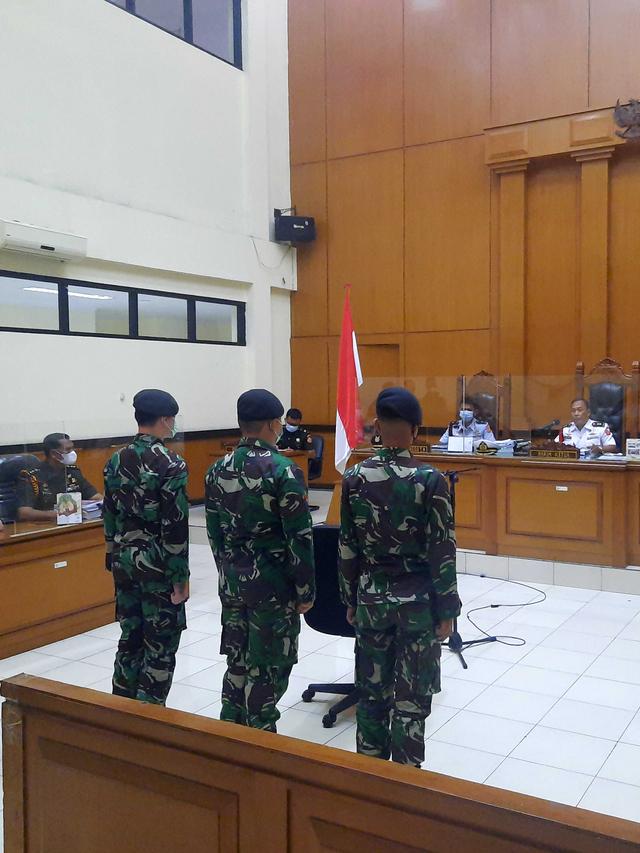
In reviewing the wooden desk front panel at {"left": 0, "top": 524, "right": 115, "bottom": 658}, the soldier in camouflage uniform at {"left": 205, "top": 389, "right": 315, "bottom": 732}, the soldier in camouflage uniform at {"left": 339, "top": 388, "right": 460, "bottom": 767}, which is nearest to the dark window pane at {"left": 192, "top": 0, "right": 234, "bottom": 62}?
the wooden desk front panel at {"left": 0, "top": 524, "right": 115, "bottom": 658}

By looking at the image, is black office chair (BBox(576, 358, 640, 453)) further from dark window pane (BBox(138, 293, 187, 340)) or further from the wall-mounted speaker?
dark window pane (BBox(138, 293, 187, 340))

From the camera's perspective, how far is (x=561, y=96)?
8422 millimetres

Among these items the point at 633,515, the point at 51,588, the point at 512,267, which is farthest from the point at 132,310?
the point at 633,515

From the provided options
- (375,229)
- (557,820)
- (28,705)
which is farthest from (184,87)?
(557,820)

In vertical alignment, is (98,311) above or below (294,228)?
below

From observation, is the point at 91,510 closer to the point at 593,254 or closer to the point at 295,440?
the point at 295,440

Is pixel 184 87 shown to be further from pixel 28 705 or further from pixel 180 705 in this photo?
pixel 28 705

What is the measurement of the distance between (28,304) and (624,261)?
6.33 m

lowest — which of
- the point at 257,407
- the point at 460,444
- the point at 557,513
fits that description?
the point at 557,513

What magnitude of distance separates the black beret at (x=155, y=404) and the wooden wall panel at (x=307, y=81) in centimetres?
827

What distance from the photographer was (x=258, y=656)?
8.40ft

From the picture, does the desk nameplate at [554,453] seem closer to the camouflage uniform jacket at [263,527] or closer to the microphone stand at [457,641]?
the microphone stand at [457,641]

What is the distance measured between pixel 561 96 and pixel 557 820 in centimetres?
888

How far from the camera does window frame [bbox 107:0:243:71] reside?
8.27 meters
